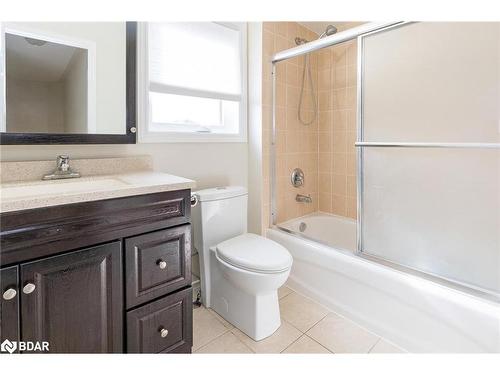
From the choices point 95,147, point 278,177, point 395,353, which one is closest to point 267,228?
point 278,177

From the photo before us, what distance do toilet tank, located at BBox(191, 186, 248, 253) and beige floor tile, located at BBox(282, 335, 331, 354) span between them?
71 centimetres

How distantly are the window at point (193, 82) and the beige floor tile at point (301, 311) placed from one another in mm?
1222

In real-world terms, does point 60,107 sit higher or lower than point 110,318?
higher

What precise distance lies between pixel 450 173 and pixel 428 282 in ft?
2.01

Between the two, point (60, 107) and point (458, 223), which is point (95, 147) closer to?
point (60, 107)

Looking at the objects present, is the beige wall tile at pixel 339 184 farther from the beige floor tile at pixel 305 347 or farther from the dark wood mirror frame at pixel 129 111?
the dark wood mirror frame at pixel 129 111

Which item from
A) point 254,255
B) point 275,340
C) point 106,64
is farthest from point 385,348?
point 106,64

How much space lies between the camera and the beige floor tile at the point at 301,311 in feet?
5.35

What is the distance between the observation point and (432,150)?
154 cm

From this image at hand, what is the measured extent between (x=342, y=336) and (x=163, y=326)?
0.98m

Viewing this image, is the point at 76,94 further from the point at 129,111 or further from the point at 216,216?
the point at 216,216

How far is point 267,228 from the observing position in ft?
7.24

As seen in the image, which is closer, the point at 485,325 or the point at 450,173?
the point at 485,325

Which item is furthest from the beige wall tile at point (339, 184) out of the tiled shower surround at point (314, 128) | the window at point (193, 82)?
the window at point (193, 82)
